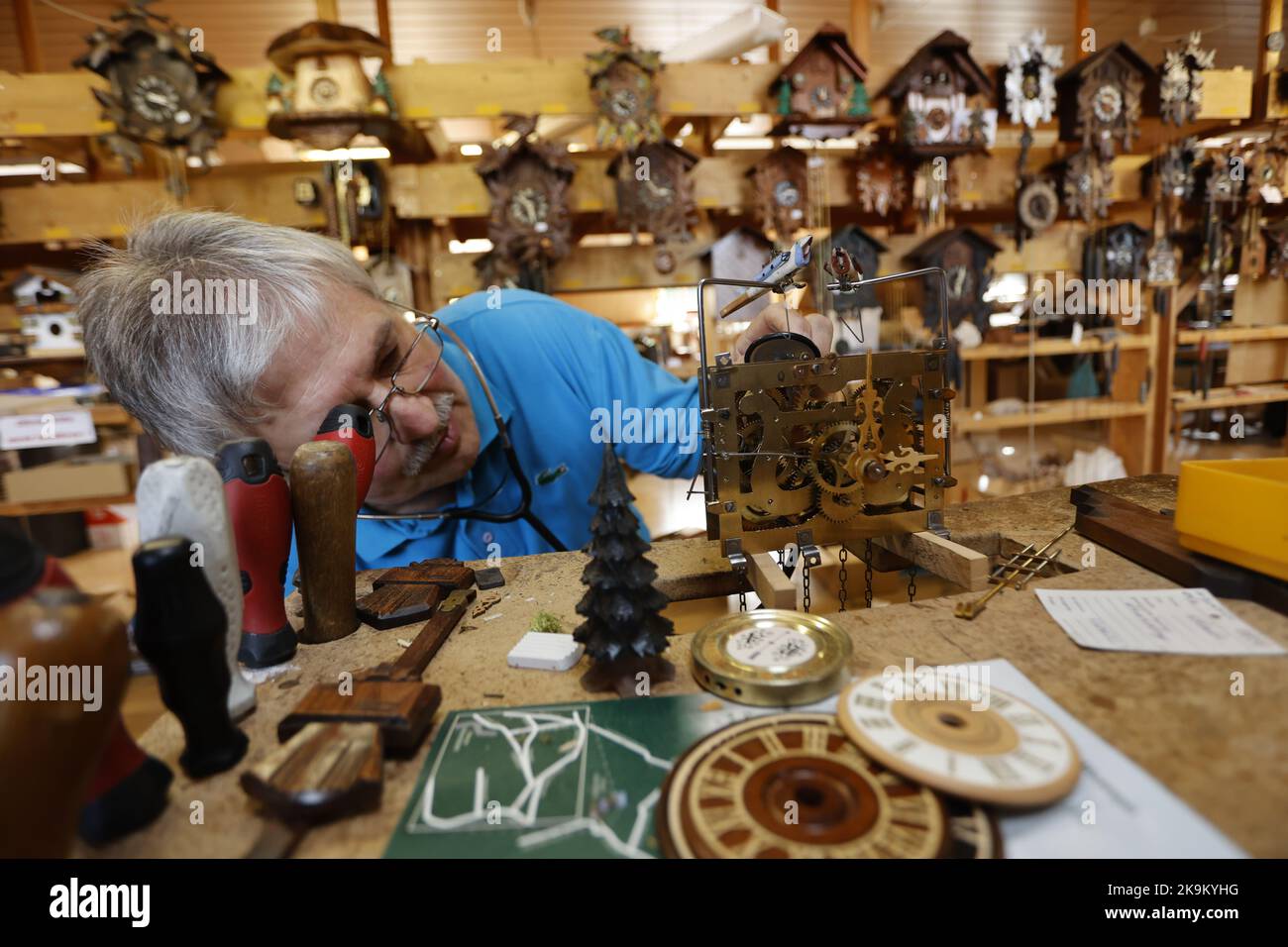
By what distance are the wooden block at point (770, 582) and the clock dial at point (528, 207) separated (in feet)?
6.86

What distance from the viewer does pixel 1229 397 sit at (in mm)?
3826

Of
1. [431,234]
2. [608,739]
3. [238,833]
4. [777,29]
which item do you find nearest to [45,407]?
[431,234]

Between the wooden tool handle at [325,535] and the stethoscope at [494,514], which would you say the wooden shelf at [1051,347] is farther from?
the wooden tool handle at [325,535]

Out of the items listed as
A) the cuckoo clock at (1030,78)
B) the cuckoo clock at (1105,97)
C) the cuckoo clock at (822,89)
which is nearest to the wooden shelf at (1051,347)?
the cuckoo clock at (1105,97)

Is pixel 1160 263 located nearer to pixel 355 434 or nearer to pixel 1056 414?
pixel 1056 414

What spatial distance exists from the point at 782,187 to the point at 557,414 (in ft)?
Result: 5.74

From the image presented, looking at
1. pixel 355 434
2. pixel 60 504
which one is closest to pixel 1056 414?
pixel 355 434

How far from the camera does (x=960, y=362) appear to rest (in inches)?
125

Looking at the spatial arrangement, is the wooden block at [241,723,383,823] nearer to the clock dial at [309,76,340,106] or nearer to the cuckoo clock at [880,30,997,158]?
the clock dial at [309,76,340,106]

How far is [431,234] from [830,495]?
104 inches

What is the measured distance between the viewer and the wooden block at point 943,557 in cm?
111

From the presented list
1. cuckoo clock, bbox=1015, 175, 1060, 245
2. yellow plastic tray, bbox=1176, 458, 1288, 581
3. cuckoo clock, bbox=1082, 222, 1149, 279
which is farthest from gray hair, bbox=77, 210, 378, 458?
cuckoo clock, bbox=1082, 222, 1149, 279

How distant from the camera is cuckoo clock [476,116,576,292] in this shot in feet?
8.99
